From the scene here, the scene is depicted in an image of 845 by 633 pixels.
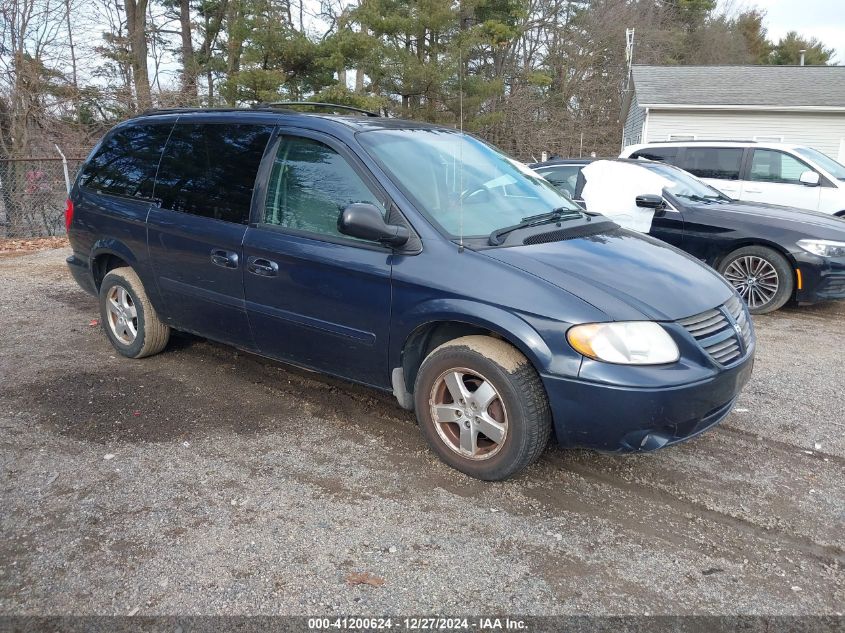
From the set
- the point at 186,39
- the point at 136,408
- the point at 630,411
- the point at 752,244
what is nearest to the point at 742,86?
the point at 752,244

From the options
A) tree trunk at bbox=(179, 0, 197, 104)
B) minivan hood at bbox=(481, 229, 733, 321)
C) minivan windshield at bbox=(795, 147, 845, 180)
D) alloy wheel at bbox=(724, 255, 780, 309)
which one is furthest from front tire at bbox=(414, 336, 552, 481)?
tree trunk at bbox=(179, 0, 197, 104)

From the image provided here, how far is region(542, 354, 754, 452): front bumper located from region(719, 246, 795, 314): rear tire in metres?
4.08

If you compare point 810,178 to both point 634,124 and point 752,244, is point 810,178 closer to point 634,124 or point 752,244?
point 752,244

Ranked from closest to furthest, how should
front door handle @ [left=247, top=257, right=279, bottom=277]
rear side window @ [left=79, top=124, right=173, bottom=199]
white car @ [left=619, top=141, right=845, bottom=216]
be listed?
front door handle @ [left=247, top=257, right=279, bottom=277] < rear side window @ [left=79, top=124, right=173, bottom=199] < white car @ [left=619, top=141, right=845, bottom=216]

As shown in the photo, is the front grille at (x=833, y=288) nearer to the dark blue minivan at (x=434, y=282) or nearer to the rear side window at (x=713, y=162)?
the dark blue minivan at (x=434, y=282)

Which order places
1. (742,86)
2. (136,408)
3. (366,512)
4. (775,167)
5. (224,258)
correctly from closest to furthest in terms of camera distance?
1. (366,512)
2. (224,258)
3. (136,408)
4. (775,167)
5. (742,86)

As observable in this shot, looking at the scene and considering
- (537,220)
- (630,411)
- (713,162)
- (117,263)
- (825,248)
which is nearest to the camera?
(630,411)

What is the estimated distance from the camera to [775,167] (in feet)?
31.7

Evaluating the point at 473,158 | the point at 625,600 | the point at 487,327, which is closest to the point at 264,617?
the point at 625,600

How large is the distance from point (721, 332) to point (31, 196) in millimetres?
13199

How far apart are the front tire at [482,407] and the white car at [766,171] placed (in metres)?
8.08

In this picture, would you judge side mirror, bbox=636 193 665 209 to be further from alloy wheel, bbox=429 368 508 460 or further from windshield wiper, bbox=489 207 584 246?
alloy wheel, bbox=429 368 508 460

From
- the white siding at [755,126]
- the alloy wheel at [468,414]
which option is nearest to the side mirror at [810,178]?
the alloy wheel at [468,414]

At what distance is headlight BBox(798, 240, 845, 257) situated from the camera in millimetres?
6375
